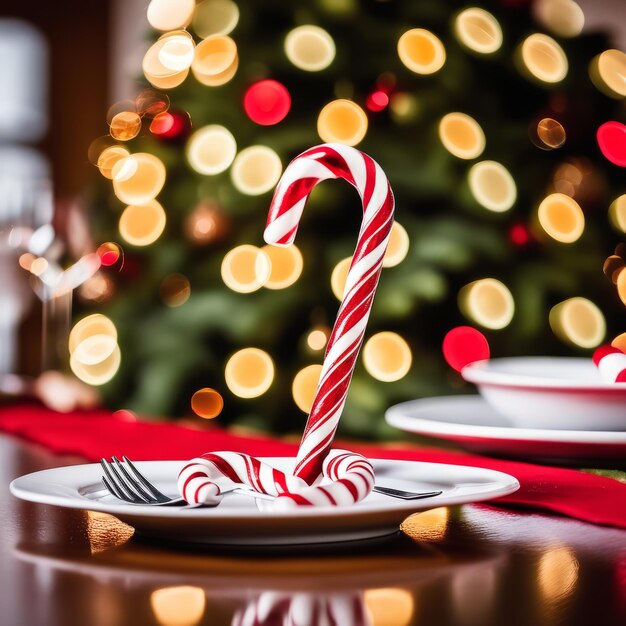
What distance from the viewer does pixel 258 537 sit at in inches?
18.7

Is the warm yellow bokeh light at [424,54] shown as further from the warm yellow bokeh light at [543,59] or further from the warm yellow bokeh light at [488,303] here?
the warm yellow bokeh light at [488,303]

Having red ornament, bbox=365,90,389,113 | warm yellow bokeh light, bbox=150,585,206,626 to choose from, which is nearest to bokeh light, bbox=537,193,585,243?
red ornament, bbox=365,90,389,113

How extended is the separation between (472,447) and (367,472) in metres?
0.28

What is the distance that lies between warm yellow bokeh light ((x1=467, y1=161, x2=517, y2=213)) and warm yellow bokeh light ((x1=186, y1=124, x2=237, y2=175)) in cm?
52

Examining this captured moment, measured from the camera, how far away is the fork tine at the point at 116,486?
53 cm

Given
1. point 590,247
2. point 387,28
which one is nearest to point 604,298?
point 590,247

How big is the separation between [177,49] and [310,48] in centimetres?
37

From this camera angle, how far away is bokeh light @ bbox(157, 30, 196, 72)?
83.6 inches

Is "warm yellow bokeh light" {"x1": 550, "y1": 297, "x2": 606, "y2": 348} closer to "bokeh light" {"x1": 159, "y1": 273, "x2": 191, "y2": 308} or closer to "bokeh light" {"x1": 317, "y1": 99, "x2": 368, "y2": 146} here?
"bokeh light" {"x1": 317, "y1": 99, "x2": 368, "y2": 146}

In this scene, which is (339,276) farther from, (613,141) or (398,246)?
(613,141)

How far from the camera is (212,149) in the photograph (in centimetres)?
204

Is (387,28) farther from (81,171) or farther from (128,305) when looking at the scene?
(81,171)

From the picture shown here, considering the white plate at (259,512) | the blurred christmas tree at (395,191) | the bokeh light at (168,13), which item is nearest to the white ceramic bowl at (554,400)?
the white plate at (259,512)

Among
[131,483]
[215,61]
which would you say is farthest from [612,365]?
[215,61]
